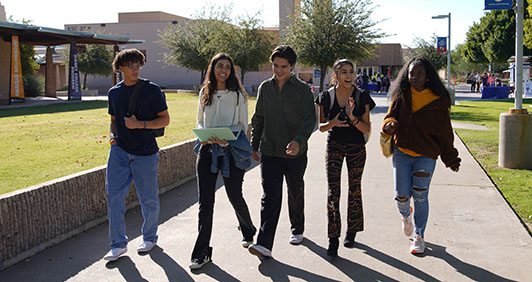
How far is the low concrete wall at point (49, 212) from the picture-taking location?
446 cm

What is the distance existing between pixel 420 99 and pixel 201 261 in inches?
91.9

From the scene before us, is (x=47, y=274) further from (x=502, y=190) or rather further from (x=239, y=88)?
(x=502, y=190)

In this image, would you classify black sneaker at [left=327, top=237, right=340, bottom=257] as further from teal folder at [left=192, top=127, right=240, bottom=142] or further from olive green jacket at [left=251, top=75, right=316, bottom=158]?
teal folder at [left=192, top=127, right=240, bottom=142]

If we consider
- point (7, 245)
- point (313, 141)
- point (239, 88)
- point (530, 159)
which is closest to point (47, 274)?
point (7, 245)

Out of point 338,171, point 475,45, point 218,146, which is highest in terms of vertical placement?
point 475,45

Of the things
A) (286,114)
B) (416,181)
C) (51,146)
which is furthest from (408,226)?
(51,146)

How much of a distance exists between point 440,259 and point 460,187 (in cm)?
312

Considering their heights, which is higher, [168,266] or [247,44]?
[247,44]

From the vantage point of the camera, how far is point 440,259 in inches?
179

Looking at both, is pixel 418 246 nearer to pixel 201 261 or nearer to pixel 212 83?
pixel 201 261

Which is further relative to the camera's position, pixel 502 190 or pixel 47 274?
pixel 502 190

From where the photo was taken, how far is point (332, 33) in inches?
1010

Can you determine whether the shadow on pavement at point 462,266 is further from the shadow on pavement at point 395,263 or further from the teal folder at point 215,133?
the teal folder at point 215,133

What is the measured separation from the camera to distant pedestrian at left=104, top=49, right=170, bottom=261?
4.57 metres
